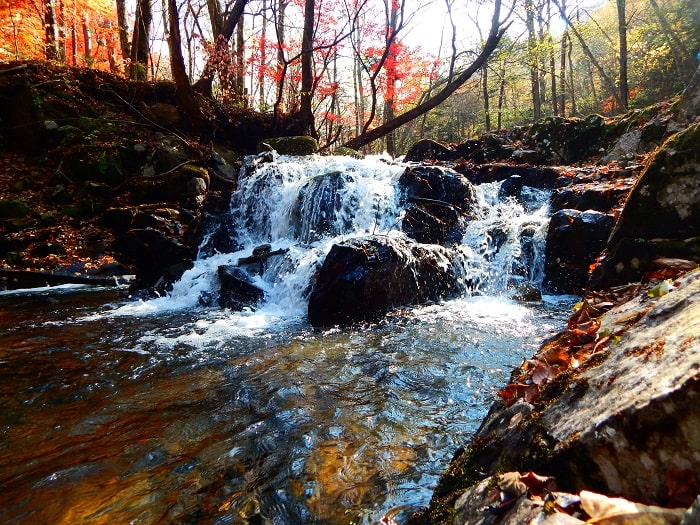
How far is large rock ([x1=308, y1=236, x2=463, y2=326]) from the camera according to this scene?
18.3 ft

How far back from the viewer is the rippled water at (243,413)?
7.02 feet

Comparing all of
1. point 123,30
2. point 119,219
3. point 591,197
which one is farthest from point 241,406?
point 123,30

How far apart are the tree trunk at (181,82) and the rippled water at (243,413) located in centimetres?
827

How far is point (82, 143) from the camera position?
10.9 meters

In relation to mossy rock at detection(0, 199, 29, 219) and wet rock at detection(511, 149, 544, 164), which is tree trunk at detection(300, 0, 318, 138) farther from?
mossy rock at detection(0, 199, 29, 219)

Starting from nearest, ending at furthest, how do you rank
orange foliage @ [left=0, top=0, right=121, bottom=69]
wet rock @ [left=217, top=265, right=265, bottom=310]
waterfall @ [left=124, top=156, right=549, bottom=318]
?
wet rock @ [left=217, top=265, right=265, bottom=310] < waterfall @ [left=124, top=156, right=549, bottom=318] < orange foliage @ [left=0, top=0, right=121, bottom=69]

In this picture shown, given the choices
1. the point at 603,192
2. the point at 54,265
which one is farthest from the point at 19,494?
the point at 603,192

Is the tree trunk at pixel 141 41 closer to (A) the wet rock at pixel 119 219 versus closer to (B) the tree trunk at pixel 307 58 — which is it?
(B) the tree trunk at pixel 307 58

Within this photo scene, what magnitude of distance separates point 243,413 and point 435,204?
6812 mm

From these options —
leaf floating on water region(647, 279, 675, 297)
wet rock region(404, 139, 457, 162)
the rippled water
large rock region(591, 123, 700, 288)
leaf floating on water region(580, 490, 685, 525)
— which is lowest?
the rippled water

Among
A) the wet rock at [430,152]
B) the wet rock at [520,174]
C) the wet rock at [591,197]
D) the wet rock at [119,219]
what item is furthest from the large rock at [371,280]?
the wet rock at [430,152]

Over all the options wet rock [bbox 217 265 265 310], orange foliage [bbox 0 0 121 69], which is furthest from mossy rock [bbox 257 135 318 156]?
orange foliage [bbox 0 0 121 69]

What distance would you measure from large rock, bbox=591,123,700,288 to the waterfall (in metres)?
3.15

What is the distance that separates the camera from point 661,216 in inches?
145
